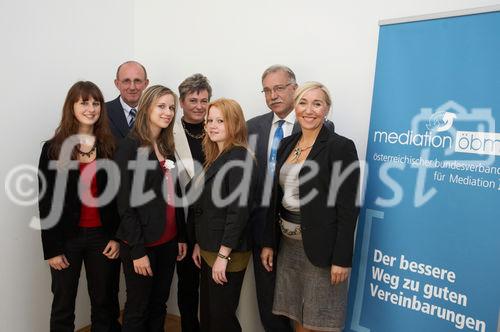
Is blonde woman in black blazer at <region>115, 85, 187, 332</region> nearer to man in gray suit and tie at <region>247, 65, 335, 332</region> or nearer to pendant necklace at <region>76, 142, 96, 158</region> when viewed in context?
pendant necklace at <region>76, 142, 96, 158</region>

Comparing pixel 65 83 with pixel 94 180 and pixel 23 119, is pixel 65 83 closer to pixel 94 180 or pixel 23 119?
pixel 23 119

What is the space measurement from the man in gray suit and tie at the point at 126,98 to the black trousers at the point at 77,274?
78 cm

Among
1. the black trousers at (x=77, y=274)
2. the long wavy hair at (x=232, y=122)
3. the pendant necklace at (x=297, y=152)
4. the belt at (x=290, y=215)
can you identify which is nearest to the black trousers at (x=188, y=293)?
the black trousers at (x=77, y=274)

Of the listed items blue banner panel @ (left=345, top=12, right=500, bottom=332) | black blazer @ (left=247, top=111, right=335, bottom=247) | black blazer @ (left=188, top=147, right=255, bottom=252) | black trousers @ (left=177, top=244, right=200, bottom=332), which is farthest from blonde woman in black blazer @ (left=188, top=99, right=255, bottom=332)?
blue banner panel @ (left=345, top=12, right=500, bottom=332)

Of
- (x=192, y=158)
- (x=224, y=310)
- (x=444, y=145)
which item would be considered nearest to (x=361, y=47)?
→ (x=444, y=145)

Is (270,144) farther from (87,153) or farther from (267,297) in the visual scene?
(87,153)

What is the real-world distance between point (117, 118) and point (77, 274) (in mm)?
1027

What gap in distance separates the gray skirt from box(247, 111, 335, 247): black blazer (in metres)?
0.20

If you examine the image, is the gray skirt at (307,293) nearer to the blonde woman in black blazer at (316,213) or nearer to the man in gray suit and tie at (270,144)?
the blonde woman in black blazer at (316,213)

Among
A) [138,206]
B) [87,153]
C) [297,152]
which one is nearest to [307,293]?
[297,152]

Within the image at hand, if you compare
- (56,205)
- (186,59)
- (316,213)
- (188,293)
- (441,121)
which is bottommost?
(188,293)

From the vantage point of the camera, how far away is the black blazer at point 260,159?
7.36 ft

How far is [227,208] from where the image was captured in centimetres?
199

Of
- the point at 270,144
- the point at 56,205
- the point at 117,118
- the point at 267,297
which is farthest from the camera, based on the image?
the point at 117,118
